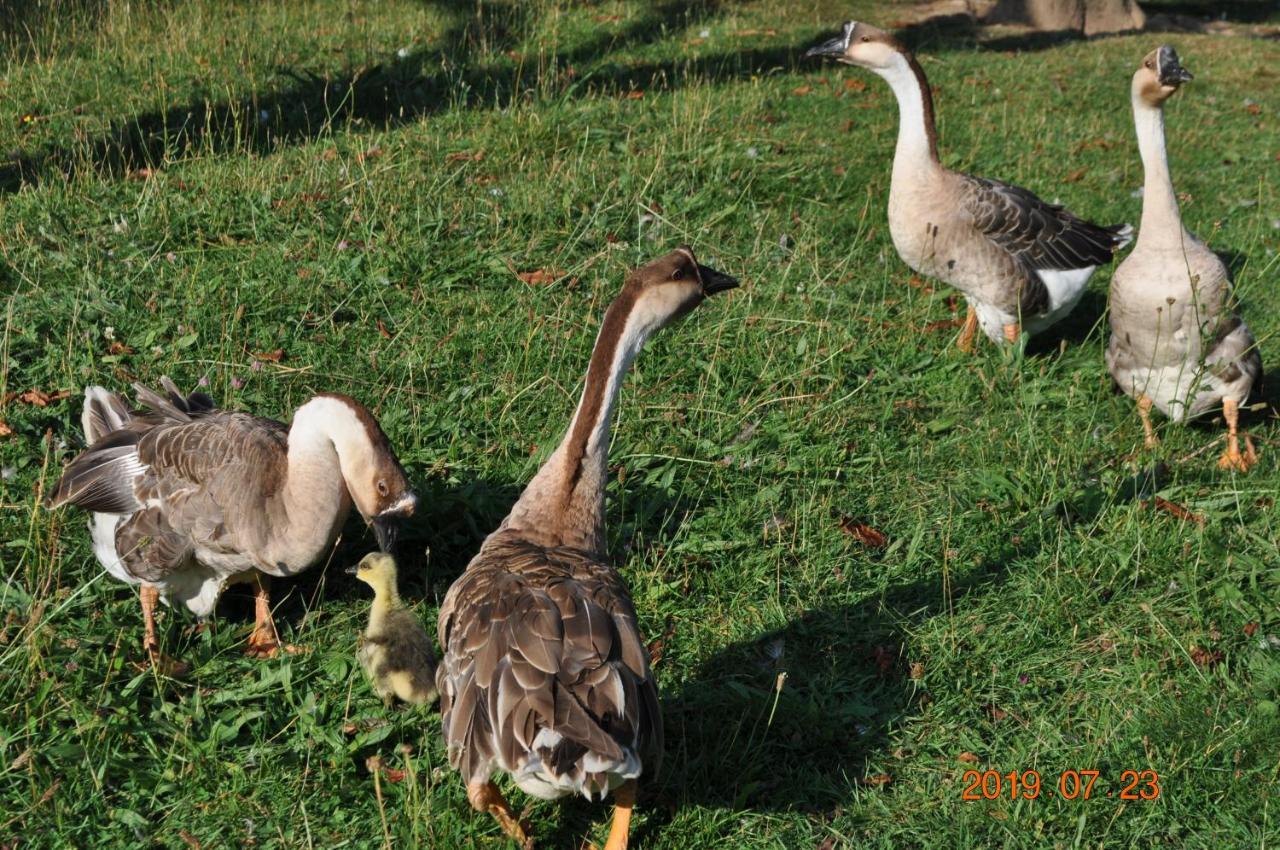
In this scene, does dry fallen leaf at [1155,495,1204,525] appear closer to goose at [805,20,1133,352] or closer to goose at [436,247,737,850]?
goose at [805,20,1133,352]

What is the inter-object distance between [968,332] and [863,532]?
7.70ft

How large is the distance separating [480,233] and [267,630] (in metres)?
3.47

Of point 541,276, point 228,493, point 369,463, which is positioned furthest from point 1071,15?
point 228,493

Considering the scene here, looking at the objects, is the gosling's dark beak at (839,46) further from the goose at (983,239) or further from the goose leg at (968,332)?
the goose leg at (968,332)

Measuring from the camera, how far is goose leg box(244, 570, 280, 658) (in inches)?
169

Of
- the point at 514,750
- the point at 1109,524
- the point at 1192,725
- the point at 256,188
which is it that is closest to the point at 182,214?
the point at 256,188

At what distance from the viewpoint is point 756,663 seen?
443 cm

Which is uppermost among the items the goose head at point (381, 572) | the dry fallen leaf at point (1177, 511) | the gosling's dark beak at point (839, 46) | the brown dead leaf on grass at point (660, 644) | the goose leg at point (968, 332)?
the gosling's dark beak at point (839, 46)

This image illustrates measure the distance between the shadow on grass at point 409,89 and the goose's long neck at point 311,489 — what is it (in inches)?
165

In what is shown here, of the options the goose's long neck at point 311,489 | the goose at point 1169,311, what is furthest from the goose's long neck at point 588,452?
the goose at point 1169,311

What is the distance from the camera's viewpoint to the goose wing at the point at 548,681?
307cm

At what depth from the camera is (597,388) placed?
13.1 ft

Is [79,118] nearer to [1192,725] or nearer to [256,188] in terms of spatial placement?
[256,188]

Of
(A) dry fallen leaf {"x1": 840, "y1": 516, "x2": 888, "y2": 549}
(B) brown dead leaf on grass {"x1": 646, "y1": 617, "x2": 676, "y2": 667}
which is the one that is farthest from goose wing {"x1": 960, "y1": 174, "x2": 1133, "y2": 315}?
(B) brown dead leaf on grass {"x1": 646, "y1": 617, "x2": 676, "y2": 667}
